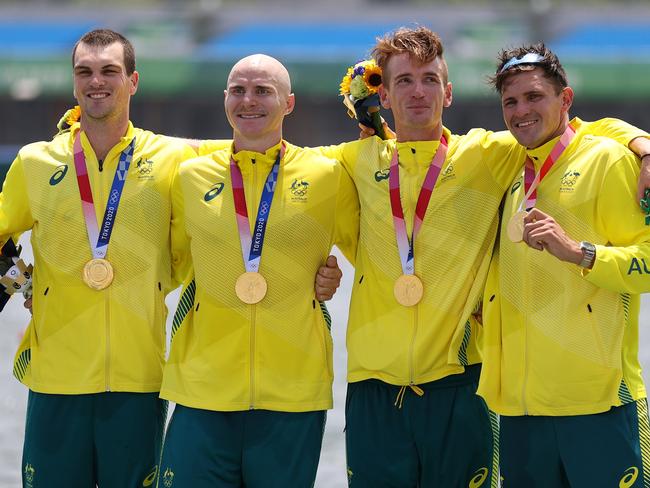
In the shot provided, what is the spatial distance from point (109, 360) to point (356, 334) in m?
1.08

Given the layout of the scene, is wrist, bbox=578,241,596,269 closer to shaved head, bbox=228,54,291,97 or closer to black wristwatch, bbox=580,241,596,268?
black wristwatch, bbox=580,241,596,268

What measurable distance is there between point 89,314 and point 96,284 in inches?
5.7

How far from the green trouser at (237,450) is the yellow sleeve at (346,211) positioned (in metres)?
0.88

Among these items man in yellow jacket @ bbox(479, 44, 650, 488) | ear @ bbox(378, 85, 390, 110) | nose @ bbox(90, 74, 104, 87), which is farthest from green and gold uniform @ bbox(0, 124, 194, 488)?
man in yellow jacket @ bbox(479, 44, 650, 488)

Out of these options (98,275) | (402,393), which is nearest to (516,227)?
(402,393)

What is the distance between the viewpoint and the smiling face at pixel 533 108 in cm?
476

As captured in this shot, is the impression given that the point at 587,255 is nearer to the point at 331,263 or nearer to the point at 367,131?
the point at 331,263

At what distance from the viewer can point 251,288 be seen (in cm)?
477

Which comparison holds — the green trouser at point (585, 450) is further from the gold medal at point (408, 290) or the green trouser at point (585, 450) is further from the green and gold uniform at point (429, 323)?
the gold medal at point (408, 290)

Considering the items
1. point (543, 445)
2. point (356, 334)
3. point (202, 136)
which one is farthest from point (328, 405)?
point (202, 136)

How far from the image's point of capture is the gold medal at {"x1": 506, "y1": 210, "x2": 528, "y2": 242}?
465cm

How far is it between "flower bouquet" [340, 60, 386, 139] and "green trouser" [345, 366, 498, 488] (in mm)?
1251

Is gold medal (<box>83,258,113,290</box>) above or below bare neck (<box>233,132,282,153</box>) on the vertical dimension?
below

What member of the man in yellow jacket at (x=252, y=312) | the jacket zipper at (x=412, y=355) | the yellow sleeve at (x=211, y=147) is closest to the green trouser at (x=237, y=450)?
the man in yellow jacket at (x=252, y=312)
